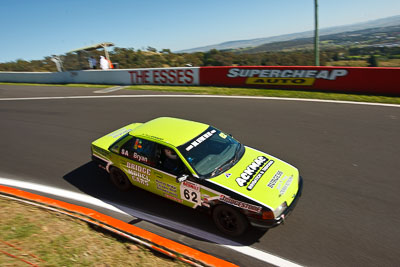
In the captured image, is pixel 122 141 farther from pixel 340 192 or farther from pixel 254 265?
pixel 340 192

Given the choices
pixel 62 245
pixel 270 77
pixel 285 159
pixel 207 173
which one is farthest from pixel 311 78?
pixel 62 245

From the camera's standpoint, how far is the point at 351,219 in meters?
4.76

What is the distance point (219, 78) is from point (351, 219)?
38.1 ft

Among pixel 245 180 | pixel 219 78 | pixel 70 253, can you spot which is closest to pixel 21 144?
pixel 70 253

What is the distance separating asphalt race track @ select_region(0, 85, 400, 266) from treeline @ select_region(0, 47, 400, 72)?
5.81 m

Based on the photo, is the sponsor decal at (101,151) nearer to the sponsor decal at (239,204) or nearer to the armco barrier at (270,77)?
the sponsor decal at (239,204)

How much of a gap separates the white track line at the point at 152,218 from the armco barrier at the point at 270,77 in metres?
10.5

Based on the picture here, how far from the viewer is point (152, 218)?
503 cm

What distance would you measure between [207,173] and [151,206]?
148 cm

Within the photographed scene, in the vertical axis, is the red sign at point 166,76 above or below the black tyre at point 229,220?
above

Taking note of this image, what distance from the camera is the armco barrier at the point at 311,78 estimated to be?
11539 mm

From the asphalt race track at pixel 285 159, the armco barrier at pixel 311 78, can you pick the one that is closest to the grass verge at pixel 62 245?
the asphalt race track at pixel 285 159

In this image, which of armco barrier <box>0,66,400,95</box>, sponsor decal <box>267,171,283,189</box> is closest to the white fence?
armco barrier <box>0,66,400,95</box>

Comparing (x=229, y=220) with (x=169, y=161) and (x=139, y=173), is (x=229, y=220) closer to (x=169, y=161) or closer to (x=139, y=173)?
(x=169, y=161)
